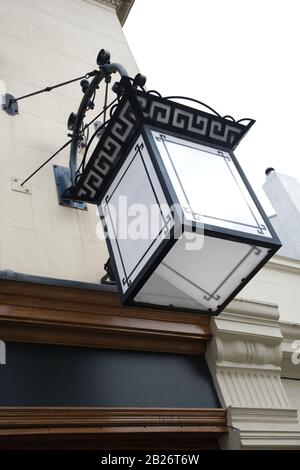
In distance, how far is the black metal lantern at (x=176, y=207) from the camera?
2.36 m

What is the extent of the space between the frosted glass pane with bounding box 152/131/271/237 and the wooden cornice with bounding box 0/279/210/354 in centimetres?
102

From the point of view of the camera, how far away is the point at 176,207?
7.38 feet

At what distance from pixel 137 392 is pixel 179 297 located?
911 mm

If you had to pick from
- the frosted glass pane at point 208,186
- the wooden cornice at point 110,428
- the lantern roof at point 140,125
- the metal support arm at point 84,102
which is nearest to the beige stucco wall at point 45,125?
the metal support arm at point 84,102

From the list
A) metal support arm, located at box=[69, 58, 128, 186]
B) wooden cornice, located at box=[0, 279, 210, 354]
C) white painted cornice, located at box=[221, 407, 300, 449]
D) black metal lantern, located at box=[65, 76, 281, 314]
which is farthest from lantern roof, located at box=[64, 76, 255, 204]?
white painted cornice, located at box=[221, 407, 300, 449]

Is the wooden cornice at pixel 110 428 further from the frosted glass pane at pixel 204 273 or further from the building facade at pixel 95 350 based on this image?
the frosted glass pane at pixel 204 273

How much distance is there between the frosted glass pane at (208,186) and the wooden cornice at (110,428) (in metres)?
1.38

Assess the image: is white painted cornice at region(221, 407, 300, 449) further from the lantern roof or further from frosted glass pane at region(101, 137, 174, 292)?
the lantern roof

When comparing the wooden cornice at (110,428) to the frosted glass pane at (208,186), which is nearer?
the frosted glass pane at (208,186)

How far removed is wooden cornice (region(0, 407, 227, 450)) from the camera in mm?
2615

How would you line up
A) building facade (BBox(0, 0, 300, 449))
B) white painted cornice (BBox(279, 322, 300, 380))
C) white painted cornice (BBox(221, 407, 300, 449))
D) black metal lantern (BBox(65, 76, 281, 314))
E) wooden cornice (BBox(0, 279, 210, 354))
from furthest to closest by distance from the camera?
white painted cornice (BBox(279, 322, 300, 380)) < white painted cornice (BBox(221, 407, 300, 449)) < wooden cornice (BBox(0, 279, 210, 354)) < building facade (BBox(0, 0, 300, 449)) < black metal lantern (BBox(65, 76, 281, 314))

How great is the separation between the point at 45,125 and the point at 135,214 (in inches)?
96.1

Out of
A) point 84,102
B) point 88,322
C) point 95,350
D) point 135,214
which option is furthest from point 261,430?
point 84,102
